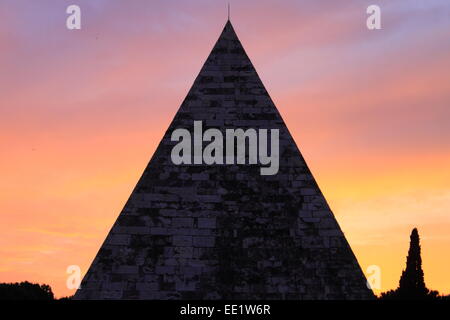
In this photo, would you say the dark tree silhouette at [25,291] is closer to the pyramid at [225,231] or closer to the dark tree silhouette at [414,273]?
the dark tree silhouette at [414,273]

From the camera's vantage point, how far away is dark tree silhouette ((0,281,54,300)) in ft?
147

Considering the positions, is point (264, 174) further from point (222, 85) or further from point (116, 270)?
point (116, 270)

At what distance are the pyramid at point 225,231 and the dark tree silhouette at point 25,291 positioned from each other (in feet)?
95.4

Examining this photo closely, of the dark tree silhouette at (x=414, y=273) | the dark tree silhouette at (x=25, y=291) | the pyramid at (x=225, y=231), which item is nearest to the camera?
the pyramid at (x=225, y=231)

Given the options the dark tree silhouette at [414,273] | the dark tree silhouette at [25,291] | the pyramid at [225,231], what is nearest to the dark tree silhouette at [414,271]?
the dark tree silhouette at [414,273]

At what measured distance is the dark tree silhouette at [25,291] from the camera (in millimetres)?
44656

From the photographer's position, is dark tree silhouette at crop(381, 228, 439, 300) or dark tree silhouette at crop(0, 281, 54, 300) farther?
dark tree silhouette at crop(0, 281, 54, 300)

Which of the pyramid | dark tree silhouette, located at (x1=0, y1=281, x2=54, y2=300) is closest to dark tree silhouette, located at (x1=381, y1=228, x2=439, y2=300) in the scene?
the pyramid

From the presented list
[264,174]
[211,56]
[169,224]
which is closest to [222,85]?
[211,56]

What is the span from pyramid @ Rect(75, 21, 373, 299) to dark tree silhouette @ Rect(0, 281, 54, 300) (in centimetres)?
2908

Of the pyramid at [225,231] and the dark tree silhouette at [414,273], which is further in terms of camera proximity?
the dark tree silhouette at [414,273]

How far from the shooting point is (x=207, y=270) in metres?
16.0

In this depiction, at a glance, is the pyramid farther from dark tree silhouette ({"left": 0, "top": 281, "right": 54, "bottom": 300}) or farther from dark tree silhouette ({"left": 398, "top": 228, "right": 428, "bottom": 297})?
dark tree silhouette ({"left": 0, "top": 281, "right": 54, "bottom": 300})
